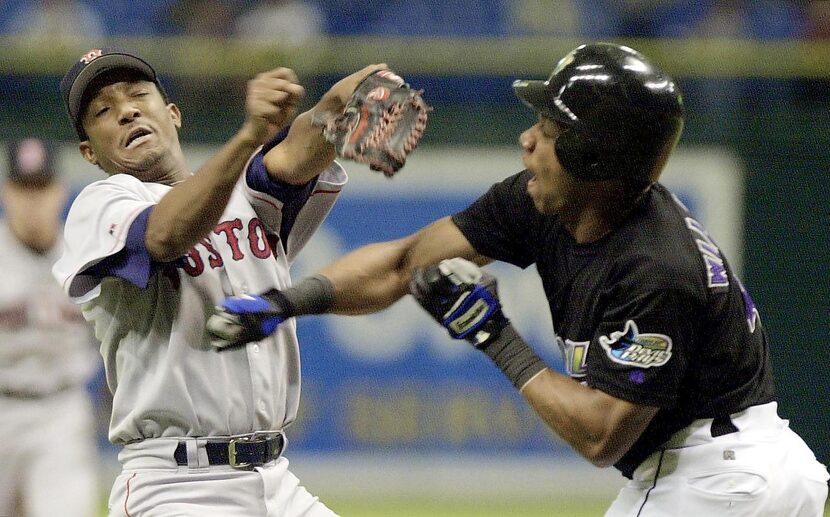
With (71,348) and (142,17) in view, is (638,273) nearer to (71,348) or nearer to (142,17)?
(71,348)

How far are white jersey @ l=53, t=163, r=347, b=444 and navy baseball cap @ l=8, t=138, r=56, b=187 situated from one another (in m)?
3.04

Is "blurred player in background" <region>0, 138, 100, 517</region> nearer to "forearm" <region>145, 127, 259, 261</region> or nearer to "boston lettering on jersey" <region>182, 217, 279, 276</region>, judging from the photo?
"boston lettering on jersey" <region>182, 217, 279, 276</region>

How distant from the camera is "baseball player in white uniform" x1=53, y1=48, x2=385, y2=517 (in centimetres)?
355

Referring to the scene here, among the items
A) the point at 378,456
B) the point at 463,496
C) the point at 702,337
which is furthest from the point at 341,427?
the point at 702,337

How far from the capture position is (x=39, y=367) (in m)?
6.59

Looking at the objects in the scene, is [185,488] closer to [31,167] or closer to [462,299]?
[462,299]

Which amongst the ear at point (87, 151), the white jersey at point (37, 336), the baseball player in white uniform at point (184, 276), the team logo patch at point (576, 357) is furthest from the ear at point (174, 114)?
the white jersey at point (37, 336)

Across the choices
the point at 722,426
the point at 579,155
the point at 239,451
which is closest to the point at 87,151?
the point at 239,451

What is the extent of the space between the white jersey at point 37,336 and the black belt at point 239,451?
301cm

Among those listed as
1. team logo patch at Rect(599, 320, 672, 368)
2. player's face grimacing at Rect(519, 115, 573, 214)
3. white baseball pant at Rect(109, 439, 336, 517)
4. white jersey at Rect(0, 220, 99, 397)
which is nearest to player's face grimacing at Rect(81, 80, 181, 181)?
white baseball pant at Rect(109, 439, 336, 517)

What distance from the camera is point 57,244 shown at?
6914 mm

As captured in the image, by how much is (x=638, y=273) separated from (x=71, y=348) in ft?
13.0

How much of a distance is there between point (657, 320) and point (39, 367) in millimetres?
4099

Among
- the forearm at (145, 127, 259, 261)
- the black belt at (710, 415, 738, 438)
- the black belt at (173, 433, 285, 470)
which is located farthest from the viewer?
the black belt at (173, 433, 285, 470)
